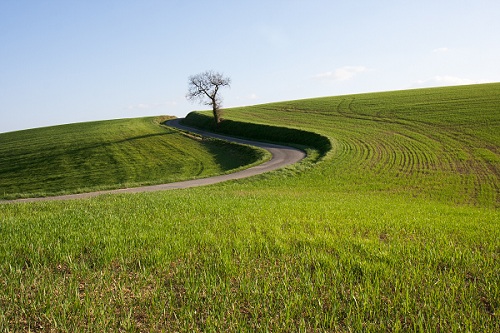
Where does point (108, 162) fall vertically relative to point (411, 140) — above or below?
below

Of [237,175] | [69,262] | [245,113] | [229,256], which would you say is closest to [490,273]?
[229,256]

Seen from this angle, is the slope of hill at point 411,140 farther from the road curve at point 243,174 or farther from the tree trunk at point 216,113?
the road curve at point 243,174

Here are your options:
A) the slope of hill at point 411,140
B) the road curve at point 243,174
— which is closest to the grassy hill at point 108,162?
the road curve at point 243,174

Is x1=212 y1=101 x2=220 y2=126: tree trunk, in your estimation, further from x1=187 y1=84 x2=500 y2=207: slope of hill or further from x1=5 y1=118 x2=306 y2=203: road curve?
x1=5 y1=118 x2=306 y2=203: road curve

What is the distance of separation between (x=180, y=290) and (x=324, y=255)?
268cm

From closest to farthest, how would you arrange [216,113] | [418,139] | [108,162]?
[418,139]
[108,162]
[216,113]

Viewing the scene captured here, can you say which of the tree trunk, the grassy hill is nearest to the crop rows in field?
the tree trunk

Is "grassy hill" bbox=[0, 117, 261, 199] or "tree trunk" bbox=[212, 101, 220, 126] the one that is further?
"tree trunk" bbox=[212, 101, 220, 126]

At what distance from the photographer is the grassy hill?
37.5m

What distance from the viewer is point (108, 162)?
46.7 m

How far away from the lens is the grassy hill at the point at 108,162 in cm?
3747

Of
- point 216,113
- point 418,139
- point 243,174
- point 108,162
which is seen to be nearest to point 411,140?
point 418,139

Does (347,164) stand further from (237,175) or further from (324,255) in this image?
(324,255)

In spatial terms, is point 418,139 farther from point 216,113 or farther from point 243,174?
point 216,113
